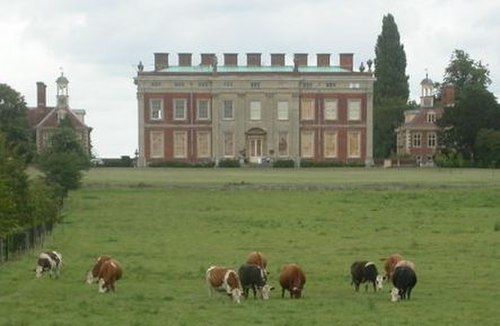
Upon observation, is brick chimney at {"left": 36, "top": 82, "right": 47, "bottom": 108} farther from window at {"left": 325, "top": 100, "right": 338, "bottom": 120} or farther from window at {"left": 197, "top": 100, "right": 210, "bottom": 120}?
window at {"left": 325, "top": 100, "right": 338, "bottom": 120}

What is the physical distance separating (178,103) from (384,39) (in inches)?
1138

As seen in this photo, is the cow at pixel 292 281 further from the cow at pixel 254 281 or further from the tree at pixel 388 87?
the tree at pixel 388 87

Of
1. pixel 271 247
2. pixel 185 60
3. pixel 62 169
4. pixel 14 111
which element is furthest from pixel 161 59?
pixel 271 247

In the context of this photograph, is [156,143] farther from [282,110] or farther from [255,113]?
[282,110]

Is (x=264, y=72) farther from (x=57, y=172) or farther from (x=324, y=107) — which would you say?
(x=57, y=172)

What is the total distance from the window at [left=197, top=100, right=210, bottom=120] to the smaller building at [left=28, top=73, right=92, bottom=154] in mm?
12424

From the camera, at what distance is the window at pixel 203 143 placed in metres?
127

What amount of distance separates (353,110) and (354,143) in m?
3.56

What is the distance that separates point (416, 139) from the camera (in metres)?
137

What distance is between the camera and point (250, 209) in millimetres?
57625

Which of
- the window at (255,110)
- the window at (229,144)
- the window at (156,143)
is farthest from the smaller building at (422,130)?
the window at (156,143)

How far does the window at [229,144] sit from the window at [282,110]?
5628 millimetres

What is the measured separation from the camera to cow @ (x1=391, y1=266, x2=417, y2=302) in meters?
25.5

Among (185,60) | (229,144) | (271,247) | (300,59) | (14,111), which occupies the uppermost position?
(300,59)
